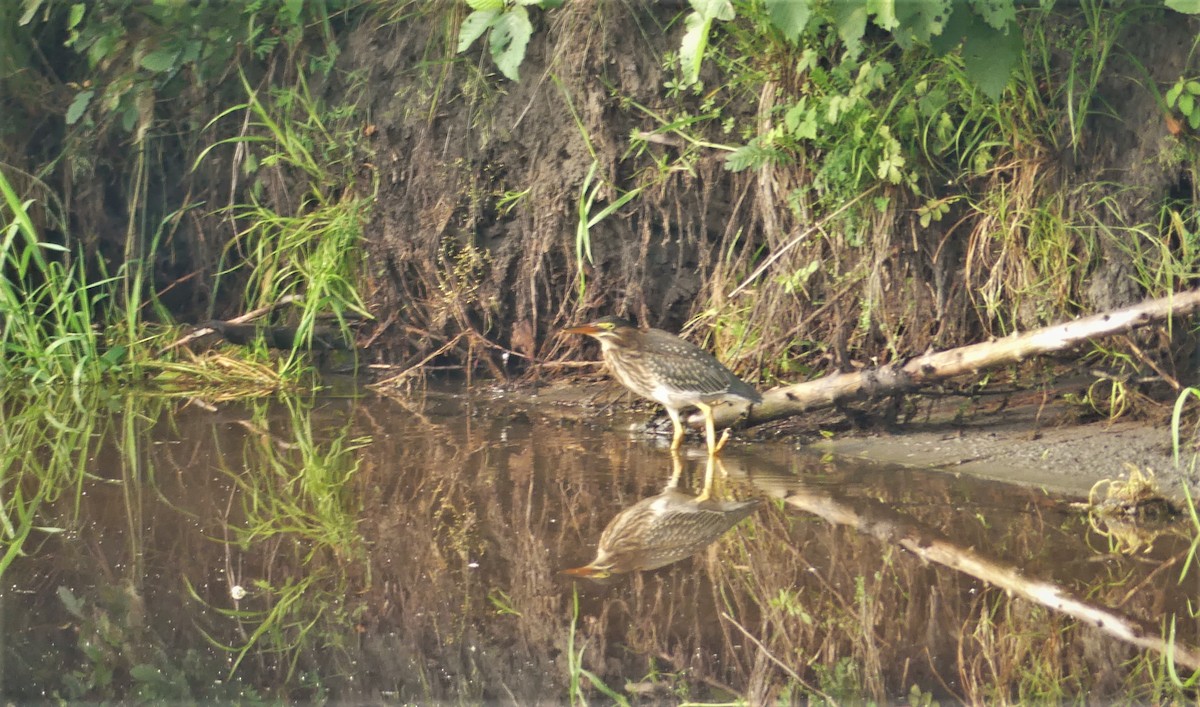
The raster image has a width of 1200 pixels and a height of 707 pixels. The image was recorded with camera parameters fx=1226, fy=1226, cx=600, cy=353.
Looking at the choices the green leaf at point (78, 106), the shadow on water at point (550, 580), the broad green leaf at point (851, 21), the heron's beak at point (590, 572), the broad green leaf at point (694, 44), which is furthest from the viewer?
the green leaf at point (78, 106)

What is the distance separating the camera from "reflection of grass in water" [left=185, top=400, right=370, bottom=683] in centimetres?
346

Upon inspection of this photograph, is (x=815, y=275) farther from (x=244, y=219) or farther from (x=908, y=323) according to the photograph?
(x=244, y=219)

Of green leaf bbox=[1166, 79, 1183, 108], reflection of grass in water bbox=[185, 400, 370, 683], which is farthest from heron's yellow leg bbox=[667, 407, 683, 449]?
green leaf bbox=[1166, 79, 1183, 108]

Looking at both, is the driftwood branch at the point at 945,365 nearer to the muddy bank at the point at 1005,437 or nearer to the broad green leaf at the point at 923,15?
the muddy bank at the point at 1005,437

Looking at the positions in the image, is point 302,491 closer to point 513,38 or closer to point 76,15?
point 513,38

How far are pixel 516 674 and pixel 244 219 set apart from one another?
539 cm

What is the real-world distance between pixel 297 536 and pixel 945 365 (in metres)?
2.71

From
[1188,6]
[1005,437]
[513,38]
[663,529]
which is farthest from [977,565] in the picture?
[513,38]

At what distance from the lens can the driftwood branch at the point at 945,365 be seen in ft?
15.1

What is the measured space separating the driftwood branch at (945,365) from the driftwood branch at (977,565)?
80 cm

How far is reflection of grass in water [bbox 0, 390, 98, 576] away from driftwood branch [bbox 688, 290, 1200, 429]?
9.26 feet

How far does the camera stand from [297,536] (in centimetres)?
434

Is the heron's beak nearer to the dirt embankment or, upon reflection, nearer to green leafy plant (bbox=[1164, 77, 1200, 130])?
the dirt embankment

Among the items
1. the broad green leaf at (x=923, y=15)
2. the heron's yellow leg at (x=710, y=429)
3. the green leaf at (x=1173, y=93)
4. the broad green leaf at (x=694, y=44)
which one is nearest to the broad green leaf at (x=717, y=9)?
the broad green leaf at (x=694, y=44)
